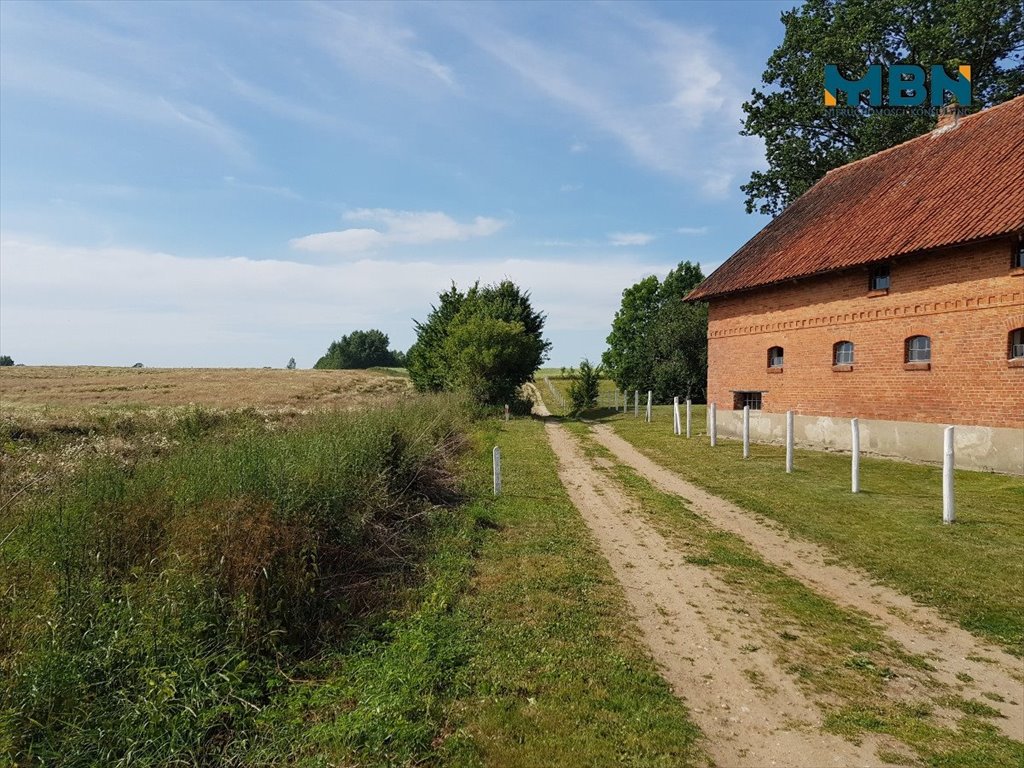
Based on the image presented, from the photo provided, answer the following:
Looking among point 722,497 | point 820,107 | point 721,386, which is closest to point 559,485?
point 722,497

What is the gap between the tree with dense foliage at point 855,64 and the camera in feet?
77.4

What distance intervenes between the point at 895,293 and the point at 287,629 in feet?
54.2

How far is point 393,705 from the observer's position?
12.9ft

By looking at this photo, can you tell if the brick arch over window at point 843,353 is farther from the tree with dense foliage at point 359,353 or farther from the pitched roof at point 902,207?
the tree with dense foliage at point 359,353

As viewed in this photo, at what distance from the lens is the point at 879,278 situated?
→ 15.7 m

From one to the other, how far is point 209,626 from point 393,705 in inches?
70.9

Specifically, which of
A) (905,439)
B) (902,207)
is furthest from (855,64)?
(905,439)

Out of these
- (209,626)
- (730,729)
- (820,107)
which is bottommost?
(730,729)

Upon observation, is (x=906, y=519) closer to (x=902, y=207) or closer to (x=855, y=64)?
(x=902, y=207)

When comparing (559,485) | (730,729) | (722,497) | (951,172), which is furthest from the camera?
(951,172)

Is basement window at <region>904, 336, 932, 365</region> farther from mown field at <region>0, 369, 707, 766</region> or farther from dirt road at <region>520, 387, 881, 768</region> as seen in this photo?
mown field at <region>0, 369, 707, 766</region>

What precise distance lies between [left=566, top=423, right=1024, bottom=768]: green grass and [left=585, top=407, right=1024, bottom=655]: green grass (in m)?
1.10

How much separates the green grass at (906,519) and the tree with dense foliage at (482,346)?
15938 millimetres

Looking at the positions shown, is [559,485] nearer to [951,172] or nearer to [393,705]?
[393,705]
